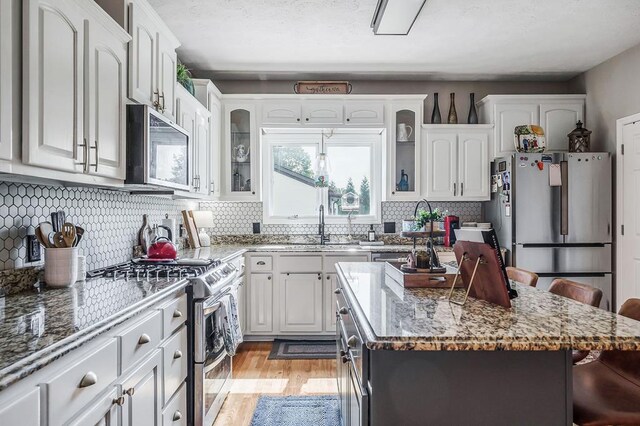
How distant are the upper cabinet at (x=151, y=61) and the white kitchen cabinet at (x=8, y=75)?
815mm

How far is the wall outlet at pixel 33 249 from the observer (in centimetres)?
191

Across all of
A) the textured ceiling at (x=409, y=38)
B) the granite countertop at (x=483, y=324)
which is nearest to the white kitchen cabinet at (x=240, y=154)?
the textured ceiling at (x=409, y=38)

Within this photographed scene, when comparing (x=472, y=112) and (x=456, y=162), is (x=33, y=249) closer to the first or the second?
(x=456, y=162)

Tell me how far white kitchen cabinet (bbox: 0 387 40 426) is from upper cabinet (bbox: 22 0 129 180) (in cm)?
81

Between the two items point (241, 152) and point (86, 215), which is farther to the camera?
point (241, 152)

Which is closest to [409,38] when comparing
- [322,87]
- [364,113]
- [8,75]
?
[364,113]

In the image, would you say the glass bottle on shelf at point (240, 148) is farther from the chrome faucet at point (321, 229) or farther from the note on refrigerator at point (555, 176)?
the note on refrigerator at point (555, 176)

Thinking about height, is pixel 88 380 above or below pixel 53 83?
below

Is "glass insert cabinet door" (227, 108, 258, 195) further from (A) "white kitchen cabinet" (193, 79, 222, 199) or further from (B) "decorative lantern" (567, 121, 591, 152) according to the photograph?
(B) "decorative lantern" (567, 121, 591, 152)

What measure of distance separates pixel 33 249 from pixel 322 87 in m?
3.04

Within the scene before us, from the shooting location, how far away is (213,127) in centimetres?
395

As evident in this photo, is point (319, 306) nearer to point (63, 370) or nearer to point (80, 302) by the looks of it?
point (80, 302)

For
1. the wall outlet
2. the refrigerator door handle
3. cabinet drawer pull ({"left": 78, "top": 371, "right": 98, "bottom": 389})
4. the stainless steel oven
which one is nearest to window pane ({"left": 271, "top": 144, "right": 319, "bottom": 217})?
the stainless steel oven

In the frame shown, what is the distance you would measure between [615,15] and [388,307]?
308cm
